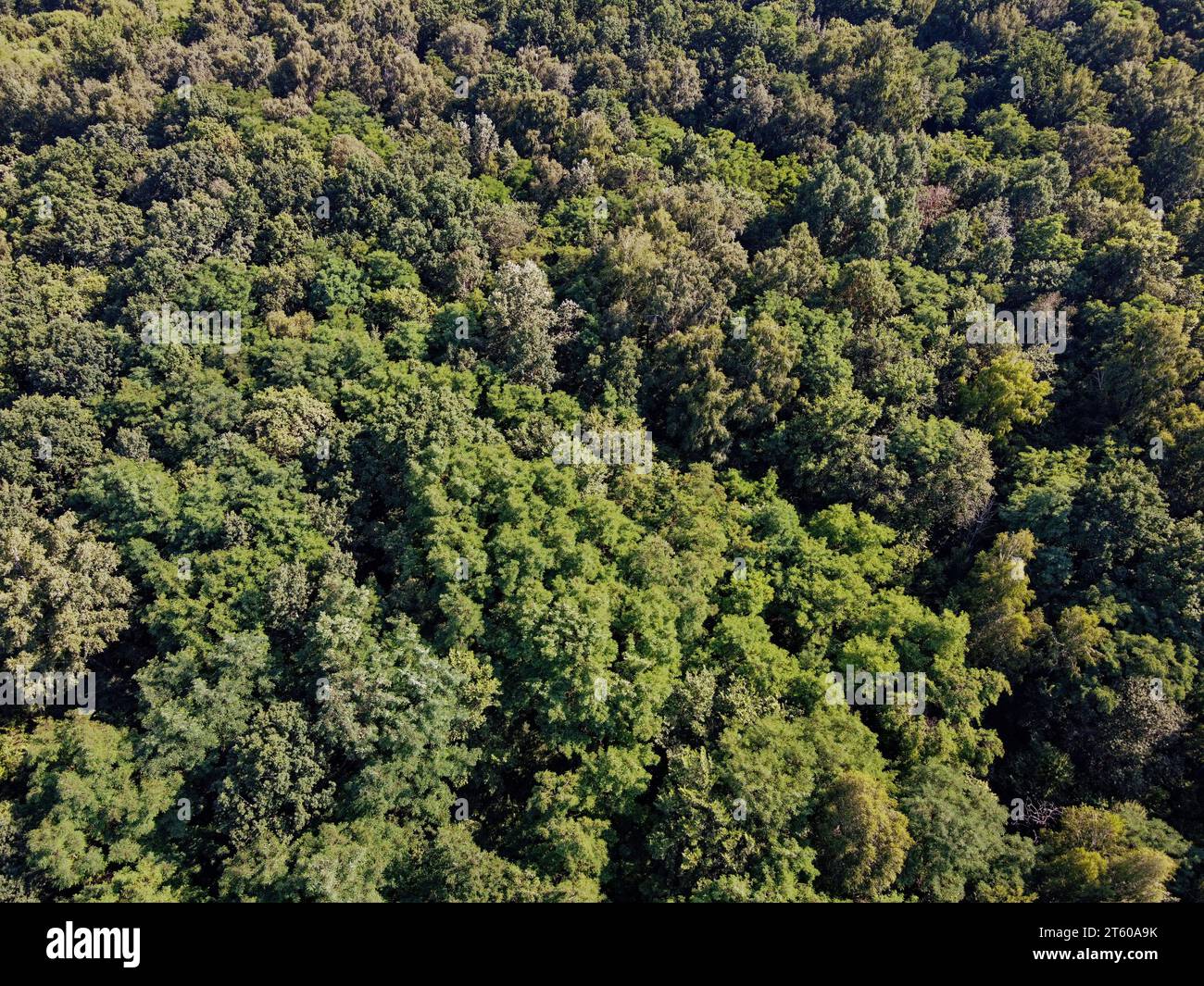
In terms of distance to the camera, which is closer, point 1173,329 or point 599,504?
point 599,504

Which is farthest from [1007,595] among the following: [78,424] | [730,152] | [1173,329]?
[78,424]

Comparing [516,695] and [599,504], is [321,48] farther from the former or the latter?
[516,695]

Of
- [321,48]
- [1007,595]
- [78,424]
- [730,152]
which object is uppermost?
[321,48]

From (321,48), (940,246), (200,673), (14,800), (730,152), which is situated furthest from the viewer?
(321,48)

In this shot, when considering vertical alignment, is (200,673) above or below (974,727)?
above

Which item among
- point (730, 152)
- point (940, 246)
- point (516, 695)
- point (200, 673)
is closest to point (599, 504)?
point (516, 695)

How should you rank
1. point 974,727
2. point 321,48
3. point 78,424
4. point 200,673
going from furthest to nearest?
point 321,48 < point 78,424 < point 974,727 < point 200,673

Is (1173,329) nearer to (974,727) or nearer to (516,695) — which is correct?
(974,727)
